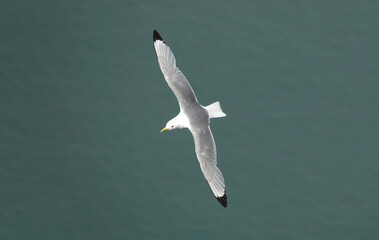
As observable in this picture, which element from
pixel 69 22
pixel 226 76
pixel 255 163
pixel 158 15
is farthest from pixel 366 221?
pixel 69 22

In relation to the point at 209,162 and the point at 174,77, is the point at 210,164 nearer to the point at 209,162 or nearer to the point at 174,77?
the point at 209,162

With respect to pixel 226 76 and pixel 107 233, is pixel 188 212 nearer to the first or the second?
pixel 107 233

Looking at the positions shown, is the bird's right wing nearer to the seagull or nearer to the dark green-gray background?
the seagull

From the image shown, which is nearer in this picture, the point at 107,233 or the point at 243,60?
the point at 107,233

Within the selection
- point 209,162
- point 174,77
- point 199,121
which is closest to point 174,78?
point 174,77

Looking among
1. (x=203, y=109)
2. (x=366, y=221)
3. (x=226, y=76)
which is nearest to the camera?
(x=203, y=109)

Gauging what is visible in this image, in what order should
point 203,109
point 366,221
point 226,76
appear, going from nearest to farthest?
point 203,109, point 366,221, point 226,76

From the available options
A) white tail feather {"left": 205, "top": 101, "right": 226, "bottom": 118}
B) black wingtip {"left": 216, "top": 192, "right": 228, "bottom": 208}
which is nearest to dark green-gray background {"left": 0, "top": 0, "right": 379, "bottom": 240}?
black wingtip {"left": 216, "top": 192, "right": 228, "bottom": 208}
